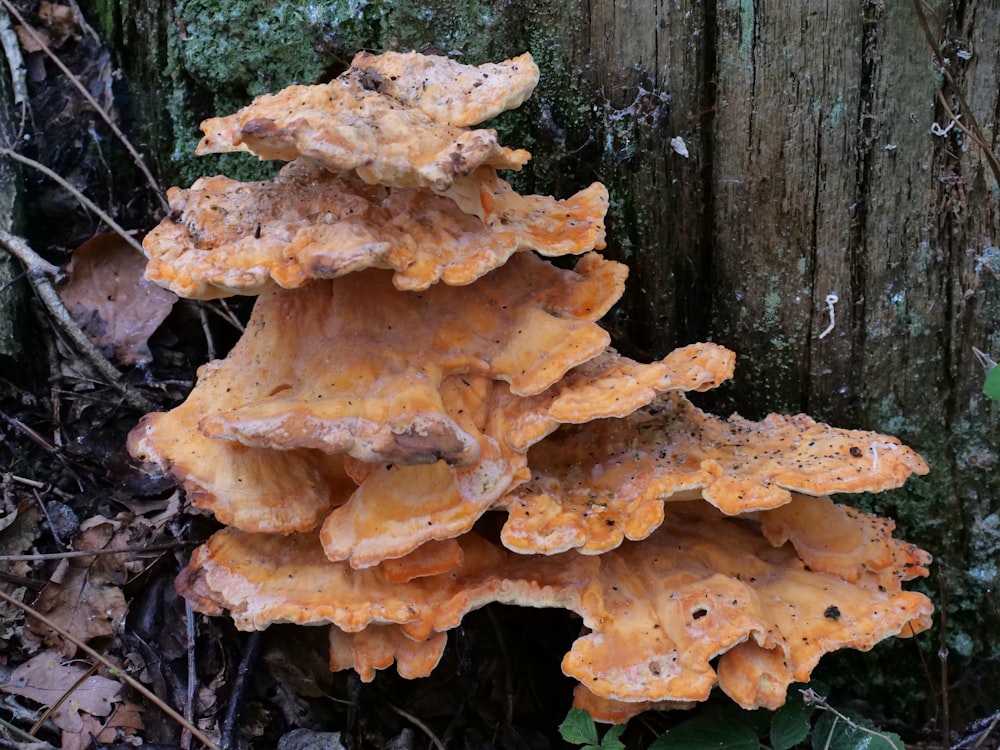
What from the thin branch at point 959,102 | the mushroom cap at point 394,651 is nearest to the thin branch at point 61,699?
the mushroom cap at point 394,651

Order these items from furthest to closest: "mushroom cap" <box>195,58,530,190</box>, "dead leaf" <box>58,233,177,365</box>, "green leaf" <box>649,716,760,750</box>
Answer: "dead leaf" <box>58,233,177,365</box> → "green leaf" <box>649,716,760,750</box> → "mushroom cap" <box>195,58,530,190</box>

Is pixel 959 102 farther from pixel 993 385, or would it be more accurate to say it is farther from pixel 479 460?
pixel 479 460

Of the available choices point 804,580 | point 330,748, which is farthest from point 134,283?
point 804,580

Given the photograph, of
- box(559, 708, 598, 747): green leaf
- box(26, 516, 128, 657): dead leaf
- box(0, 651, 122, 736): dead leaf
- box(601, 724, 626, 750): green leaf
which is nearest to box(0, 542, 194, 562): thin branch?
box(26, 516, 128, 657): dead leaf

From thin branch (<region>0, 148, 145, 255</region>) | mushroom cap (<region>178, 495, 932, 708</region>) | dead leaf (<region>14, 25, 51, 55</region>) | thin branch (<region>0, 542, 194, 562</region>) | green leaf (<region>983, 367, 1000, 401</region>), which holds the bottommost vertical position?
thin branch (<region>0, 542, 194, 562</region>)

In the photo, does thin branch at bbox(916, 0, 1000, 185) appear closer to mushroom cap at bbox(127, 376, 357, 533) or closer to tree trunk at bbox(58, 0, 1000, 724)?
tree trunk at bbox(58, 0, 1000, 724)

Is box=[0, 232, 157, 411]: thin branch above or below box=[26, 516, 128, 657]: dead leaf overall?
above

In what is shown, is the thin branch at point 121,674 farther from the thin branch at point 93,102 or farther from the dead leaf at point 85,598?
the thin branch at point 93,102

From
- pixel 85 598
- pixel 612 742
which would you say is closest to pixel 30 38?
pixel 85 598
